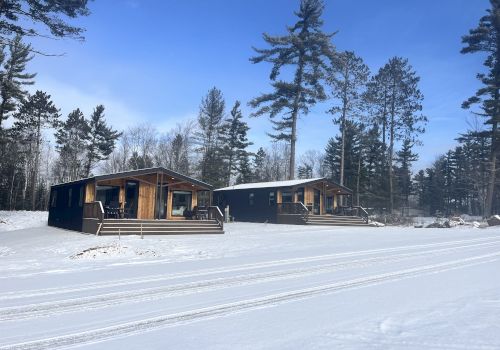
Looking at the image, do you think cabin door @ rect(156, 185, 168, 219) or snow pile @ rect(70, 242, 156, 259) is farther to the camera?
cabin door @ rect(156, 185, 168, 219)

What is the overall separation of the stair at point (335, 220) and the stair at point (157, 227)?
25.8 feet

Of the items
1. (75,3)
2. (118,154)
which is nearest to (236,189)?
(75,3)

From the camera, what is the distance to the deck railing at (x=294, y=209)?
27.5 meters

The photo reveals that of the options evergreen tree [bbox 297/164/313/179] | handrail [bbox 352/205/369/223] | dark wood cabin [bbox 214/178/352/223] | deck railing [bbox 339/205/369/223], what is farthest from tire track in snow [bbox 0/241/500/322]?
evergreen tree [bbox 297/164/313/179]

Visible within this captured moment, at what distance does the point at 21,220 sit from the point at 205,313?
2782 centimetres

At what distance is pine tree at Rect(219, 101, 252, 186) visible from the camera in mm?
47469

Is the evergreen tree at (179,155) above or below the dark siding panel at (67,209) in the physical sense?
above

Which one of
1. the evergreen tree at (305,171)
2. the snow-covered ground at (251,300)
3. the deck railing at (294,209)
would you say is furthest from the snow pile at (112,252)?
the evergreen tree at (305,171)

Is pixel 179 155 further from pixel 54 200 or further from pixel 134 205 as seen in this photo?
pixel 134 205

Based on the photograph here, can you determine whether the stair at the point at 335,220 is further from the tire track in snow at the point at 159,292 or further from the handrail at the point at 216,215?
the tire track in snow at the point at 159,292

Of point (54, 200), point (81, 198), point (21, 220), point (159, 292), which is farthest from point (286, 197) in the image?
point (159, 292)

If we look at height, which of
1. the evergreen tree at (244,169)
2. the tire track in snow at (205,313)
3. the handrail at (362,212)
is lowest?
the tire track in snow at (205,313)

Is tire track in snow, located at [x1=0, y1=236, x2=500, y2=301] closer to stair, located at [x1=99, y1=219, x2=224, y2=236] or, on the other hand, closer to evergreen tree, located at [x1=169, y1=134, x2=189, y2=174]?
stair, located at [x1=99, y1=219, x2=224, y2=236]

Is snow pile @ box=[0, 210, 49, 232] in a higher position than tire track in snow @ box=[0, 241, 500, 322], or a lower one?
higher
